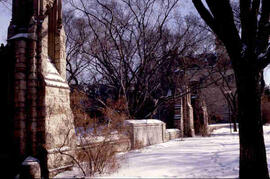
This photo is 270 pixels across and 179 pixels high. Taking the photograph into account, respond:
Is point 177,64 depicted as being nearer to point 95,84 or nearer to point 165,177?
point 95,84

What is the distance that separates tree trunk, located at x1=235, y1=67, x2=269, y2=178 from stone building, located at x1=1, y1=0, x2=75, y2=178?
4958 mm

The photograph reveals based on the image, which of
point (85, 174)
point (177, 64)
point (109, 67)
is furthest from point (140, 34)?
point (85, 174)

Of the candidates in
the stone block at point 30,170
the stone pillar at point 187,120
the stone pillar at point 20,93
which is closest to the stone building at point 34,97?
the stone pillar at point 20,93

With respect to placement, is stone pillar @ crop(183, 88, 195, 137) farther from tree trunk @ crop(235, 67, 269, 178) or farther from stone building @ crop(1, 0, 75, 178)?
tree trunk @ crop(235, 67, 269, 178)

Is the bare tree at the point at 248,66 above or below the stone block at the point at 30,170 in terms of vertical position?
above

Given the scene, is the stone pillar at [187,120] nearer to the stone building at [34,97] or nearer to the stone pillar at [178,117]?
the stone pillar at [178,117]

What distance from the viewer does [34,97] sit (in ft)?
25.0

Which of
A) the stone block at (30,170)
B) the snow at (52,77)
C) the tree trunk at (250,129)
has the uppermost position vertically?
the snow at (52,77)

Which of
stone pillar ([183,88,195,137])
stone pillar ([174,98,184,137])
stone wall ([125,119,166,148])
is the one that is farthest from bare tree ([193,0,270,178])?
stone pillar ([183,88,195,137])

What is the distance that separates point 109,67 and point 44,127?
11.6 m

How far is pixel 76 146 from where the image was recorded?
824 centimetres

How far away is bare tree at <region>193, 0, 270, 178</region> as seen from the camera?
246 inches

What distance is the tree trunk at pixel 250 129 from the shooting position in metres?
6.21

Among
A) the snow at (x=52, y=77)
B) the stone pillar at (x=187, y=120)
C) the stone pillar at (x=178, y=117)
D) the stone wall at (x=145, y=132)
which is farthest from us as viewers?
the stone pillar at (x=187, y=120)
